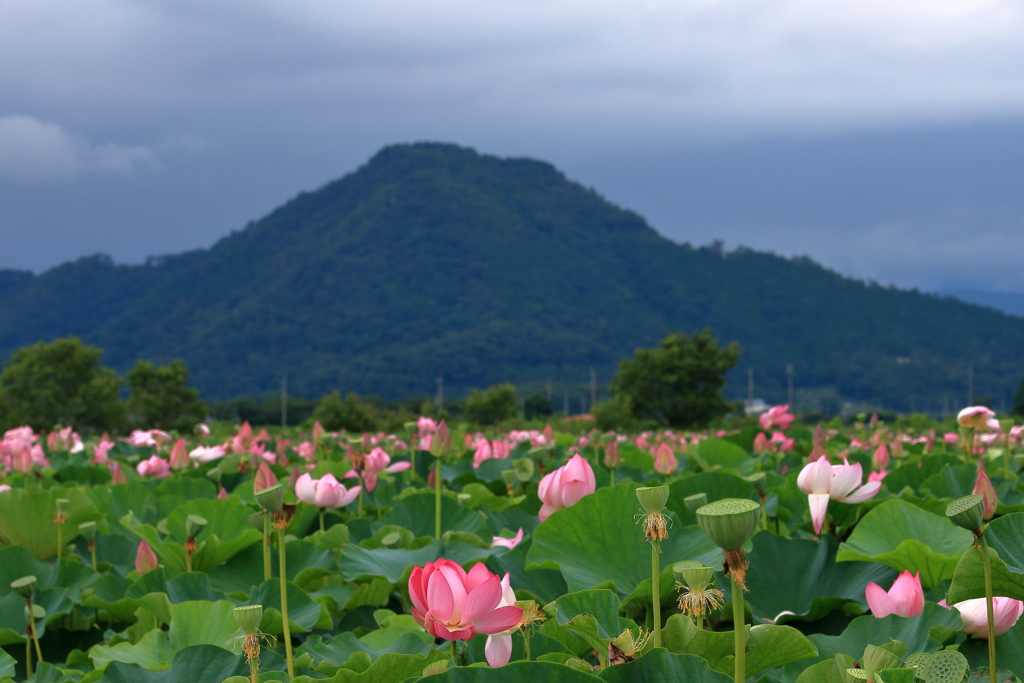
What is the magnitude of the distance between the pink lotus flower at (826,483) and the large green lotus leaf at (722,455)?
155 centimetres

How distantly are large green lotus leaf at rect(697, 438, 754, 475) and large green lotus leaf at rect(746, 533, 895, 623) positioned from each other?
1.56 meters

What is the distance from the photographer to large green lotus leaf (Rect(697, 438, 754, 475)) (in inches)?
130

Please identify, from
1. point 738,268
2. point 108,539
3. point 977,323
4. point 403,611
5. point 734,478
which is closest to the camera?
point 403,611

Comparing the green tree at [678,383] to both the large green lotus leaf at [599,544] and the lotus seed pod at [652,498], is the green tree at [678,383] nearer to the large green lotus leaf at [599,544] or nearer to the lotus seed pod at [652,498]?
the large green lotus leaf at [599,544]

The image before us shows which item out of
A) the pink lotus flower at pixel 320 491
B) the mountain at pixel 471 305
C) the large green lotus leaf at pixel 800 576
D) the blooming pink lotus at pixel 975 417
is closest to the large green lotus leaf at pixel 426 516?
the pink lotus flower at pixel 320 491

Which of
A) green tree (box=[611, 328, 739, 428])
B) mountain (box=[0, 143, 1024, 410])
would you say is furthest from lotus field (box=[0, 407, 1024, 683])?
mountain (box=[0, 143, 1024, 410])

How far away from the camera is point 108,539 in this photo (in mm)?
2332

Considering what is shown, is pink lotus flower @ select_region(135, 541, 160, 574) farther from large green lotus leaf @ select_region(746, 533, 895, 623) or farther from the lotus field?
large green lotus leaf @ select_region(746, 533, 895, 623)

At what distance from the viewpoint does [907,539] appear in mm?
1615

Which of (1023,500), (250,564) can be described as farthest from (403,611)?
(1023,500)

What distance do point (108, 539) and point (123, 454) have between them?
2668 mm

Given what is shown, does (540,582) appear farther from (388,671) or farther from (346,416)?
(346,416)

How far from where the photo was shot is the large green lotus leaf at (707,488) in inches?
81.6

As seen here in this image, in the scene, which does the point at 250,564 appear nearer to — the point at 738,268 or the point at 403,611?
the point at 403,611
